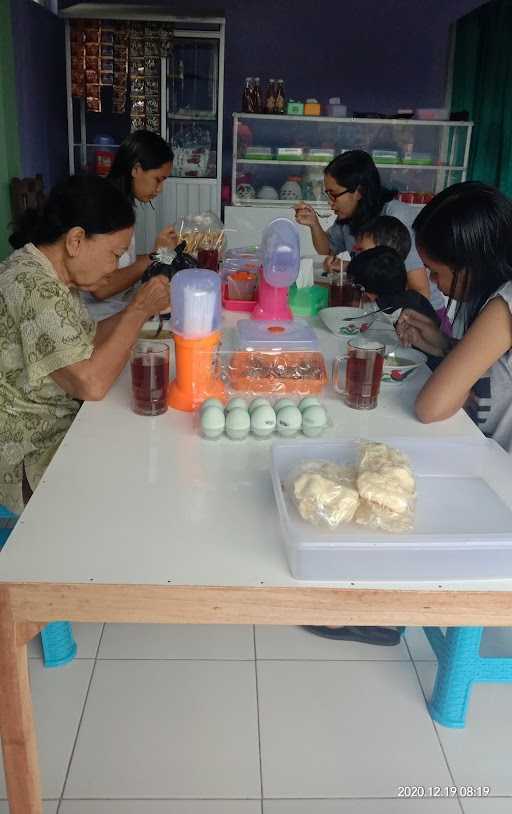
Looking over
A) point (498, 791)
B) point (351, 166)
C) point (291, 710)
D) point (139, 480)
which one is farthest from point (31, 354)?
point (351, 166)

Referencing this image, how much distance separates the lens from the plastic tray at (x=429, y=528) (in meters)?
0.97

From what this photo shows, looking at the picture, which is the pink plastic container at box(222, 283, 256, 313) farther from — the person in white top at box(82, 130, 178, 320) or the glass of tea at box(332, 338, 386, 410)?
the glass of tea at box(332, 338, 386, 410)

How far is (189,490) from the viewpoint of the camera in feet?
3.92

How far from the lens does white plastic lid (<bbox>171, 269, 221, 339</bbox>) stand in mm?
1476

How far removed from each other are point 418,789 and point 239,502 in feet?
2.64

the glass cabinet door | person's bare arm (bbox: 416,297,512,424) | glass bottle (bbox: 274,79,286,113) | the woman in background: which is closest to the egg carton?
person's bare arm (bbox: 416,297,512,424)

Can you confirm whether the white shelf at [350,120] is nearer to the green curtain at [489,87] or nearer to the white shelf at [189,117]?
the green curtain at [489,87]

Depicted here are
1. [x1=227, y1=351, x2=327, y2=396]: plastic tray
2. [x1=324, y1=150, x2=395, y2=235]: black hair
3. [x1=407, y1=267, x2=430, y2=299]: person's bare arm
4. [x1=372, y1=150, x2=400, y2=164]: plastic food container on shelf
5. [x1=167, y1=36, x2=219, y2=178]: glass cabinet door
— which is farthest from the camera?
[x1=167, y1=36, x2=219, y2=178]: glass cabinet door

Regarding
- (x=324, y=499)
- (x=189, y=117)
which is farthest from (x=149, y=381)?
(x=189, y=117)

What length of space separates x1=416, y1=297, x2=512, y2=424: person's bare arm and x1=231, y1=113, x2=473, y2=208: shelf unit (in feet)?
12.1

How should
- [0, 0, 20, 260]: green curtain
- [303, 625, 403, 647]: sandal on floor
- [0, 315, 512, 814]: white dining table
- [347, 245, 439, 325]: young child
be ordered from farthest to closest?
1. [0, 0, 20, 260]: green curtain
2. [347, 245, 439, 325]: young child
3. [303, 625, 403, 647]: sandal on floor
4. [0, 315, 512, 814]: white dining table

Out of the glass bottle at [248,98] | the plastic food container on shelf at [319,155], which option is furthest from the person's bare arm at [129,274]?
the glass bottle at [248,98]

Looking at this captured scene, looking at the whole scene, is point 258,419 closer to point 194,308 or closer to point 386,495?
point 194,308

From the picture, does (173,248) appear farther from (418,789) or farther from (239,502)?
(418,789)
